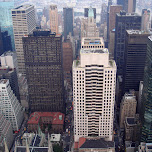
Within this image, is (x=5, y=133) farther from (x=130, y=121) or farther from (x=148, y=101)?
(x=148, y=101)

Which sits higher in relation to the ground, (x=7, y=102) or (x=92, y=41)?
(x=92, y=41)

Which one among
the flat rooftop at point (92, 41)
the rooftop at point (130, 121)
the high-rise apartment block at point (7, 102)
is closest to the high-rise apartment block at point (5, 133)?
the high-rise apartment block at point (7, 102)

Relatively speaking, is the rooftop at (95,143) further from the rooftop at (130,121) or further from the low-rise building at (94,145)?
the rooftop at (130,121)

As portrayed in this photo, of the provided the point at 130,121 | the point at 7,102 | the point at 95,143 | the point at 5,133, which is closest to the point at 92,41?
the point at 95,143

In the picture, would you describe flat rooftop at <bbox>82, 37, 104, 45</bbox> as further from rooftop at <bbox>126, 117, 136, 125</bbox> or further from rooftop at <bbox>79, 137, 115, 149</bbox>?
rooftop at <bbox>126, 117, 136, 125</bbox>

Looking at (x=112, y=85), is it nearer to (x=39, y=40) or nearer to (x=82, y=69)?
(x=82, y=69)

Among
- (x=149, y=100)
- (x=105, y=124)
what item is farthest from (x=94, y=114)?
(x=149, y=100)
